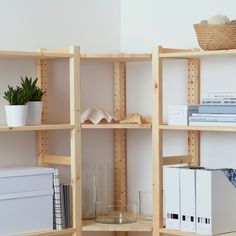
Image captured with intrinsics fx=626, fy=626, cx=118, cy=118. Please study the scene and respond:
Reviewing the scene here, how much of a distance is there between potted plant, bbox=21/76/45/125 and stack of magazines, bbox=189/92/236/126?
0.70 metres

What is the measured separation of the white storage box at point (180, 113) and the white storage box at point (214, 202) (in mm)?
258

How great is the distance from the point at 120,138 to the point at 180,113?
2.12ft

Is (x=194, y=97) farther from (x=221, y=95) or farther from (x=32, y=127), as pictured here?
(x=32, y=127)

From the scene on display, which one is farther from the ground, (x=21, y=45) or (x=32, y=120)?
(x=21, y=45)

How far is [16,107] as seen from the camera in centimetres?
275

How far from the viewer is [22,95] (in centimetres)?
279

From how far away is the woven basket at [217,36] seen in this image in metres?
2.66

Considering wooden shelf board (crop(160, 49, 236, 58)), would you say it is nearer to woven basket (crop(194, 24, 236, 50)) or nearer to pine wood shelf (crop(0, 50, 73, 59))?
woven basket (crop(194, 24, 236, 50))

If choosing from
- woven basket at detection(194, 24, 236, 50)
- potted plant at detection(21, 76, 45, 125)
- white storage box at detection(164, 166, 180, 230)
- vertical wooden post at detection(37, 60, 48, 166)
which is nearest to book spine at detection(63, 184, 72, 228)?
vertical wooden post at detection(37, 60, 48, 166)

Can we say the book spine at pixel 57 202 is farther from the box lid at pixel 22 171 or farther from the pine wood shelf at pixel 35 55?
the pine wood shelf at pixel 35 55

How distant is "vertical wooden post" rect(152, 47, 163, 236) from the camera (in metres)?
2.88

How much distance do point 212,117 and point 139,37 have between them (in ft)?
2.73

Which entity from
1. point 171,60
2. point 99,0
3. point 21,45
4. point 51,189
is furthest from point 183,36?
point 51,189

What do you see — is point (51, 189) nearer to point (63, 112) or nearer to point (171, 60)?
point (63, 112)
